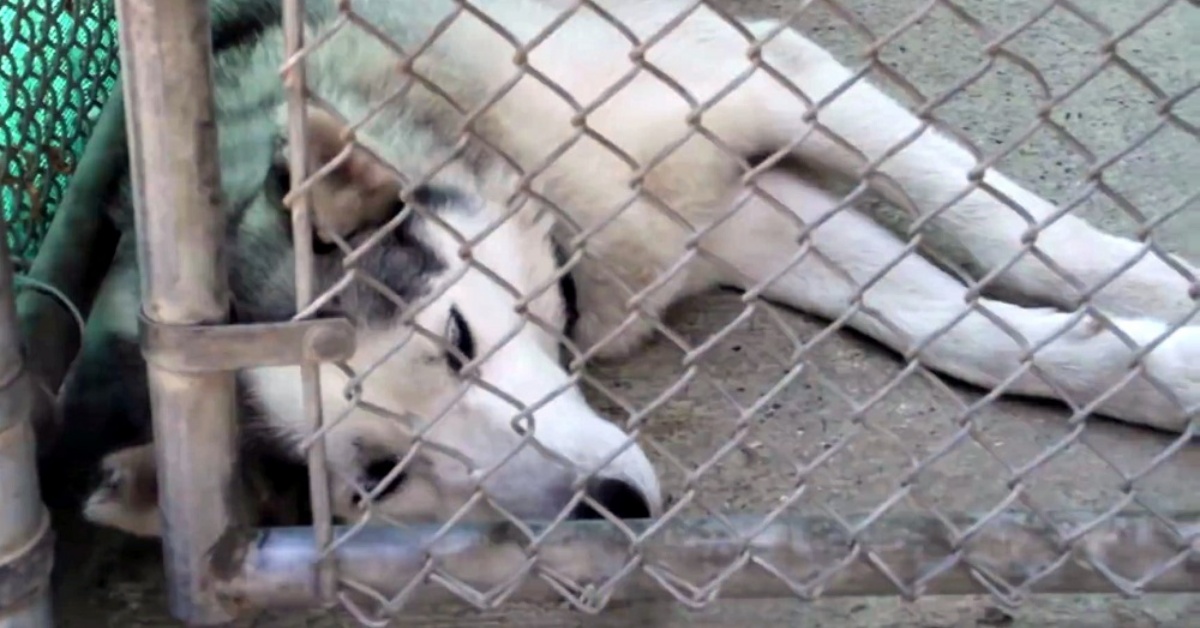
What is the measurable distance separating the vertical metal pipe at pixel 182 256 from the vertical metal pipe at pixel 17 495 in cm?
15

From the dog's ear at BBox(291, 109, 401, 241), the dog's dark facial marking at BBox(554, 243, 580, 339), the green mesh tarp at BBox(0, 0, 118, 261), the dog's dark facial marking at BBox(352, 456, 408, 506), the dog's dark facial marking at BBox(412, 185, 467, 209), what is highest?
the green mesh tarp at BBox(0, 0, 118, 261)

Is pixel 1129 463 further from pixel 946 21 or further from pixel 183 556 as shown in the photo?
pixel 946 21

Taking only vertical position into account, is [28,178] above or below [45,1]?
below

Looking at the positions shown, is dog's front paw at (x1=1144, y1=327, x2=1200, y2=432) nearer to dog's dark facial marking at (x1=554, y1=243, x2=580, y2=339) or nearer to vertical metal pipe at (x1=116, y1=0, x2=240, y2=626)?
dog's dark facial marking at (x1=554, y1=243, x2=580, y2=339)

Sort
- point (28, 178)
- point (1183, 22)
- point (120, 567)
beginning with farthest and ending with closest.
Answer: point (1183, 22)
point (28, 178)
point (120, 567)

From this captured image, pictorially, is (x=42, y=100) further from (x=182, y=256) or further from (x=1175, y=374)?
(x=1175, y=374)

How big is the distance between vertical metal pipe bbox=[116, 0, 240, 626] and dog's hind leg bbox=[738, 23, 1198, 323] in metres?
Result: 1.11

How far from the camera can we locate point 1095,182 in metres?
1.70

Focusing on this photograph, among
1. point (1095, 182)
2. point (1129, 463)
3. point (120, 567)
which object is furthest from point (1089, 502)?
point (120, 567)

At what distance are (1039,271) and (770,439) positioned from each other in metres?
0.62

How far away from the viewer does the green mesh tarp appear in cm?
232

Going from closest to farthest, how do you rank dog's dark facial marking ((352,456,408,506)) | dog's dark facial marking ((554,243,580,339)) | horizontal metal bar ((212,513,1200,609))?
horizontal metal bar ((212,513,1200,609)), dog's dark facial marking ((352,456,408,506)), dog's dark facial marking ((554,243,580,339))

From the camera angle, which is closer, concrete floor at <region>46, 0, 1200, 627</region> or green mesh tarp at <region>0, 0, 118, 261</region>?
concrete floor at <region>46, 0, 1200, 627</region>

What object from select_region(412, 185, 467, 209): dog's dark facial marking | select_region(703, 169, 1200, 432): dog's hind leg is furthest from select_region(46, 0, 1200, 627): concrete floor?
select_region(412, 185, 467, 209): dog's dark facial marking
